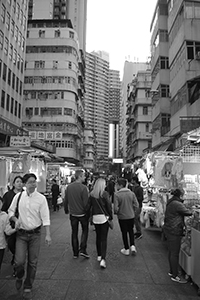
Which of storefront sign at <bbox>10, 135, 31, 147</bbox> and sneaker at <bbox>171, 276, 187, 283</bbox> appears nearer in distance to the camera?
sneaker at <bbox>171, 276, 187, 283</bbox>

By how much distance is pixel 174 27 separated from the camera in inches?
810

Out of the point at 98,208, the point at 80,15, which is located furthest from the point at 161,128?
the point at 80,15

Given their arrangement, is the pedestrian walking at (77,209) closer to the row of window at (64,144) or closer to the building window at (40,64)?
the row of window at (64,144)

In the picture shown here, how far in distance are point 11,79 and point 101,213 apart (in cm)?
3083

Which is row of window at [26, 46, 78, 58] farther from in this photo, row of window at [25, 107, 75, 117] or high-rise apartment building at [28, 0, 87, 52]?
high-rise apartment building at [28, 0, 87, 52]

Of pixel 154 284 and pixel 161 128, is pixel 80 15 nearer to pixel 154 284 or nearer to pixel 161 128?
pixel 161 128

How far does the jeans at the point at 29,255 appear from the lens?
3768 millimetres

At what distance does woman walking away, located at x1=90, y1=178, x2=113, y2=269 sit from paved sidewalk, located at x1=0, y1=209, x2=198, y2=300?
45 cm

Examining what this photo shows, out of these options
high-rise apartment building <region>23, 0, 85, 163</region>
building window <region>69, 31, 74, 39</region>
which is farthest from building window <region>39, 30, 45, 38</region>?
building window <region>69, 31, 74, 39</region>

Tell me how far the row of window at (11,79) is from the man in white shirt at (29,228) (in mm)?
28613

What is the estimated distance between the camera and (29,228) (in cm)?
384

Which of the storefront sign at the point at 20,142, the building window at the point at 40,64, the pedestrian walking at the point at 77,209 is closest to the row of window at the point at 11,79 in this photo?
the building window at the point at 40,64

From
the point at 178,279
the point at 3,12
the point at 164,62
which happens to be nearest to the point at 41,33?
the point at 3,12

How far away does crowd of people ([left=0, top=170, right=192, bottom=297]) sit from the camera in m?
3.83
